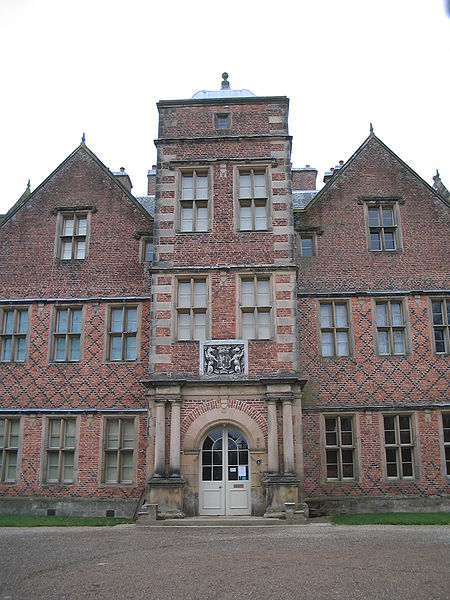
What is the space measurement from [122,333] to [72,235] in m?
3.95

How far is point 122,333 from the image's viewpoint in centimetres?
2002

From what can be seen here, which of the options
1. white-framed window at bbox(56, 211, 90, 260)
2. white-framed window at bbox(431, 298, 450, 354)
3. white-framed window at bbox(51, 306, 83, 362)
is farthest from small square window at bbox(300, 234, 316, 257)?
white-framed window at bbox(51, 306, 83, 362)

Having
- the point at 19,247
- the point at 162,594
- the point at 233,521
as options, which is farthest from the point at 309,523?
the point at 19,247

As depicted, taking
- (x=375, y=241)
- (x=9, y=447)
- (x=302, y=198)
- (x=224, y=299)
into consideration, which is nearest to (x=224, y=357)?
(x=224, y=299)

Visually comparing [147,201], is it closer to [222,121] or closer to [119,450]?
[222,121]

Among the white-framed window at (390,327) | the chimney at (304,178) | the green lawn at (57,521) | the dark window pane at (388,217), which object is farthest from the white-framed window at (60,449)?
the chimney at (304,178)

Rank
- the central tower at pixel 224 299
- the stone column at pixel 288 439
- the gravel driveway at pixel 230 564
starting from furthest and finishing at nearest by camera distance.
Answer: the central tower at pixel 224 299 < the stone column at pixel 288 439 < the gravel driveway at pixel 230 564

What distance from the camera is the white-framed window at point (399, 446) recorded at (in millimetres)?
18531

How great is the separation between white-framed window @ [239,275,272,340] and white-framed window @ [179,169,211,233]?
2.28 m

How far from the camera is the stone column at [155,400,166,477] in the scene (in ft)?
54.0

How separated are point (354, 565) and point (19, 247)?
15849 millimetres

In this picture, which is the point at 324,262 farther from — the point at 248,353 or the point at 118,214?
the point at 118,214

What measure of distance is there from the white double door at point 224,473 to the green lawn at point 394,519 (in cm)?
255

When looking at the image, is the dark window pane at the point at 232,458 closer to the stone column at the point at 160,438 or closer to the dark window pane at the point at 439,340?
the stone column at the point at 160,438
